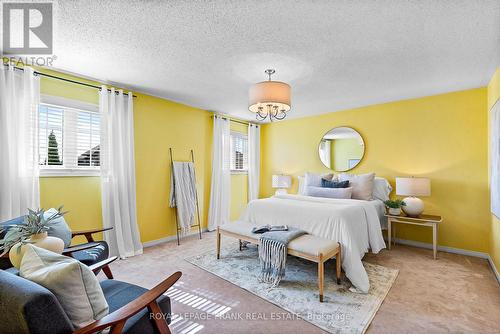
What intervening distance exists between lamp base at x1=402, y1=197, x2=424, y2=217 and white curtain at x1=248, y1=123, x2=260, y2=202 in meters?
3.14

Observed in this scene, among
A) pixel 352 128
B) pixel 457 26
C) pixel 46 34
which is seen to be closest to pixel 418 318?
pixel 457 26

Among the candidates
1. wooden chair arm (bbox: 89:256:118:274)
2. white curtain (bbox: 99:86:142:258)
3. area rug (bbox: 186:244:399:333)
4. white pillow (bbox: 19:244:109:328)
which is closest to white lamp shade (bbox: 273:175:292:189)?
area rug (bbox: 186:244:399:333)

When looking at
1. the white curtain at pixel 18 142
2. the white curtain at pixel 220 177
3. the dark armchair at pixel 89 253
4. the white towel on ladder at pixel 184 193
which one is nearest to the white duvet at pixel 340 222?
the white towel on ladder at pixel 184 193

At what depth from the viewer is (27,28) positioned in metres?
2.00

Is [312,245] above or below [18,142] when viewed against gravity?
below

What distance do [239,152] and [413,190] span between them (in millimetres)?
3459

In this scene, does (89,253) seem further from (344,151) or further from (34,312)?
(344,151)

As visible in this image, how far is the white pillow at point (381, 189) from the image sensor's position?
3916 mm

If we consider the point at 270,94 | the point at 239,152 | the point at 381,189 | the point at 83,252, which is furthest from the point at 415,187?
the point at 83,252

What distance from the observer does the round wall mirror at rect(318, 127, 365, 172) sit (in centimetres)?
442

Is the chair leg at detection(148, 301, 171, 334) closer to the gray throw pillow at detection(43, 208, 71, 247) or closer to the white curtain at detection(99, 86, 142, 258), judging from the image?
the gray throw pillow at detection(43, 208, 71, 247)

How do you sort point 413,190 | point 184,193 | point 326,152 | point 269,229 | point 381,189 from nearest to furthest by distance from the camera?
point 269,229, point 413,190, point 381,189, point 184,193, point 326,152

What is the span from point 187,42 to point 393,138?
3.63 metres

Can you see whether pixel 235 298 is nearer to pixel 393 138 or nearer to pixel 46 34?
pixel 46 34
